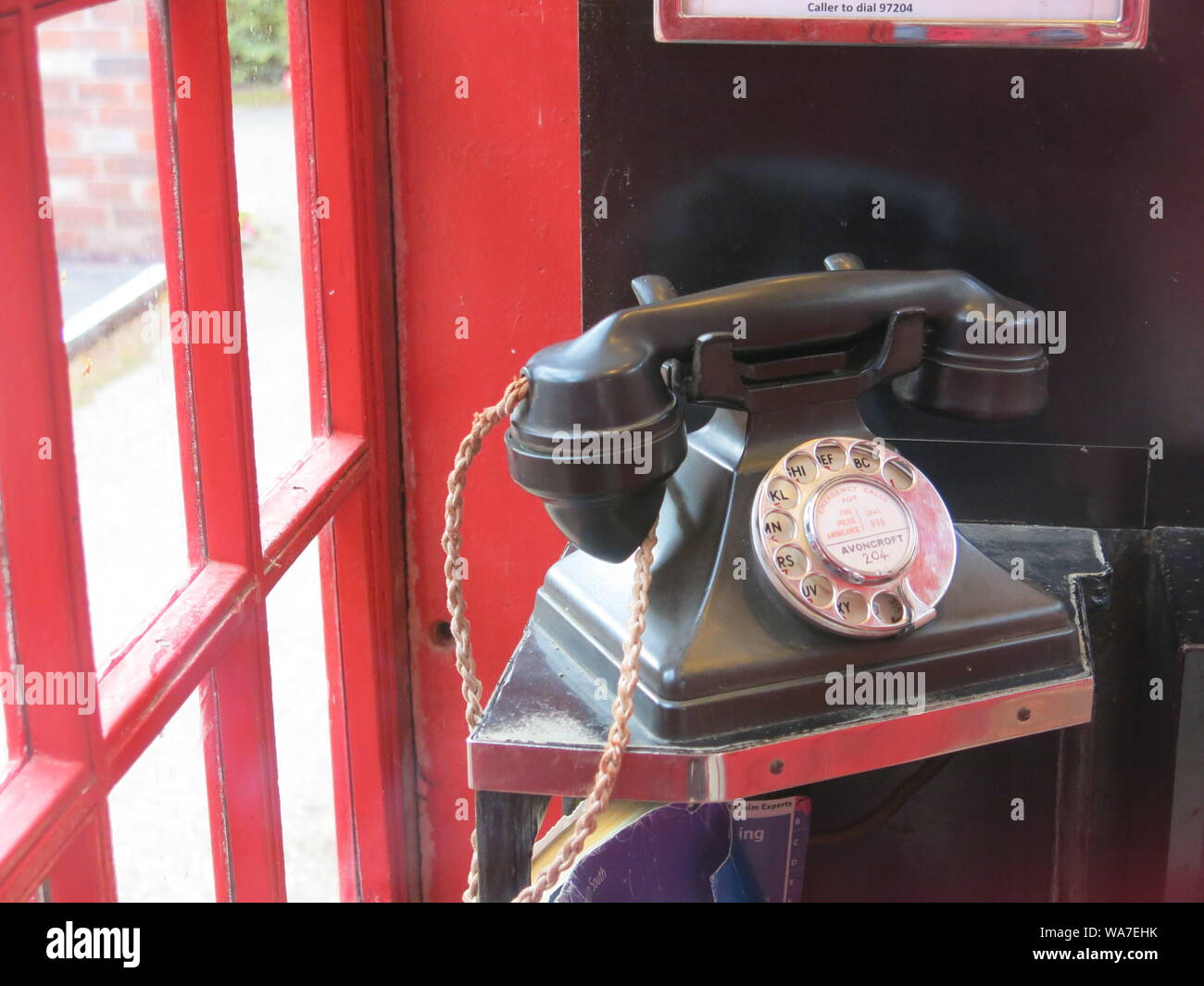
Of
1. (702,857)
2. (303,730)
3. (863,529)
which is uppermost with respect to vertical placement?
(863,529)

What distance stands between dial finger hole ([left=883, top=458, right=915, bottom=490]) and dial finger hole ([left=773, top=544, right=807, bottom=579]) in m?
0.10

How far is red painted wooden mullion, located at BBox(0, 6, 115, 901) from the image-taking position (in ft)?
2.67

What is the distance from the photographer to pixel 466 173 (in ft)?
4.99

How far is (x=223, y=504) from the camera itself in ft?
3.87

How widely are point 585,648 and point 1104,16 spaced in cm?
60

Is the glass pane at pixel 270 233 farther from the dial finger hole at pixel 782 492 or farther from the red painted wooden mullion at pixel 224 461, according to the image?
the dial finger hole at pixel 782 492

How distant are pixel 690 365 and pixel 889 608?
0.19 meters

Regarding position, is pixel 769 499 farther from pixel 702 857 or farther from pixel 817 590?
pixel 702 857

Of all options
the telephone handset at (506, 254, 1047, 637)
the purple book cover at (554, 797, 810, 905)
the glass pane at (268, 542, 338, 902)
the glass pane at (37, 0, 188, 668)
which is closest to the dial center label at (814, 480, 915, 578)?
the telephone handset at (506, 254, 1047, 637)

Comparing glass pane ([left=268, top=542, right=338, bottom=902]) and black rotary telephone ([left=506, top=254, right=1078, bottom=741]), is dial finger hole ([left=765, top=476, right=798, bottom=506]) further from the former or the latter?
glass pane ([left=268, top=542, right=338, bottom=902])

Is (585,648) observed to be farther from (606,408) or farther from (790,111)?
(790,111)

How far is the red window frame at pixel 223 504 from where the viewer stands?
84 cm

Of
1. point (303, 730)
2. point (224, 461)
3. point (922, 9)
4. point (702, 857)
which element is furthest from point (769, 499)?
point (303, 730)

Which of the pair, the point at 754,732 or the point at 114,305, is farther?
the point at 114,305
